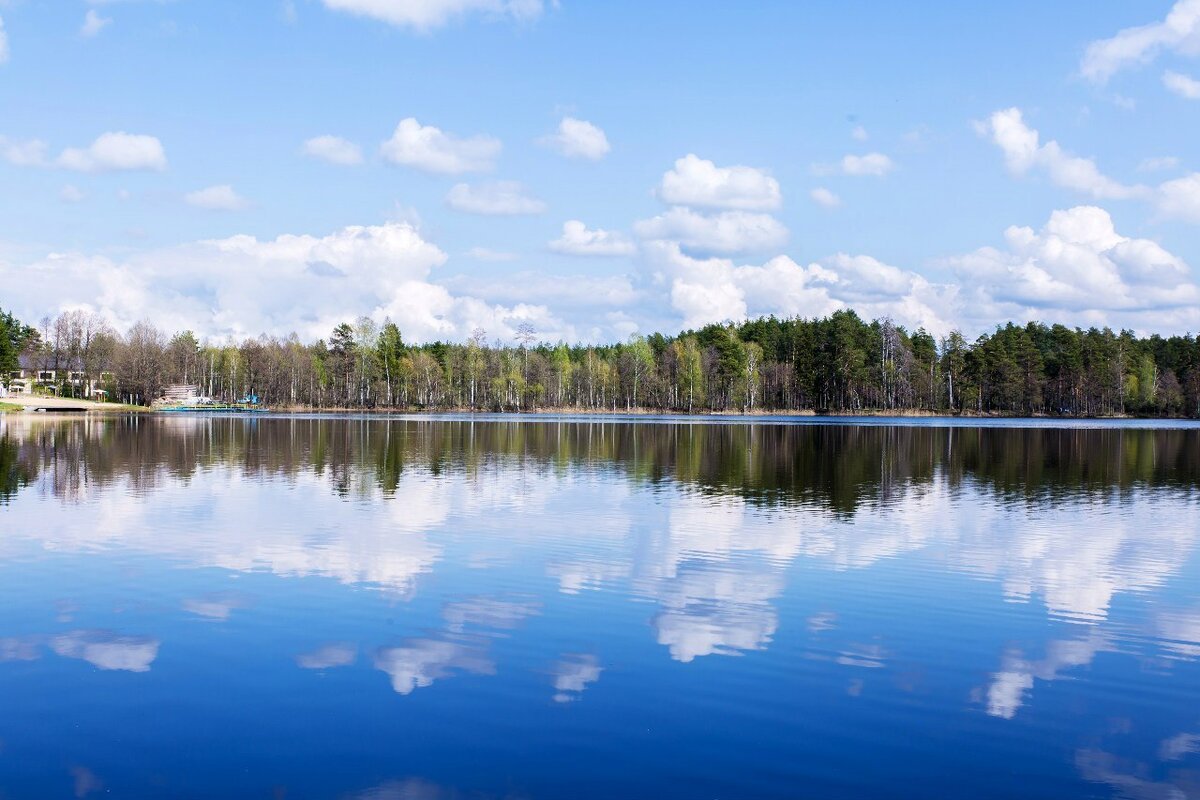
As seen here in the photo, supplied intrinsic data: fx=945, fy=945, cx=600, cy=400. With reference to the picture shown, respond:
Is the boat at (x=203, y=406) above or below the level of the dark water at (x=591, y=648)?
above

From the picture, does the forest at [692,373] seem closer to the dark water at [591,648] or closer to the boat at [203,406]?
the boat at [203,406]

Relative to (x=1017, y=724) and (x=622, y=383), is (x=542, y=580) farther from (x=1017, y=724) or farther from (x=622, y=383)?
(x=622, y=383)

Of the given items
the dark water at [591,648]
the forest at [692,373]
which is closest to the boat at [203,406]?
the forest at [692,373]

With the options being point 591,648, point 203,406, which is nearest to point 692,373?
point 203,406

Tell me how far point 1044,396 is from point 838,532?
17562 cm

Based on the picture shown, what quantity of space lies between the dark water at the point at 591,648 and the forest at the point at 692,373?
144m

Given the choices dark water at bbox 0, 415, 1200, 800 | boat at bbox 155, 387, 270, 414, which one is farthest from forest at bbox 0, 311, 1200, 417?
dark water at bbox 0, 415, 1200, 800

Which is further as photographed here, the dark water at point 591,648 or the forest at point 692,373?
the forest at point 692,373

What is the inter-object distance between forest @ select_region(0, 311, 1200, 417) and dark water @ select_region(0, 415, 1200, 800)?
5675 inches

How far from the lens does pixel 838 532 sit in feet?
90.7

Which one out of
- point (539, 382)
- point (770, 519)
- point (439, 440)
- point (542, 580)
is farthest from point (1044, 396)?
point (542, 580)

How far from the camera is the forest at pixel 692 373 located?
17312 centimetres

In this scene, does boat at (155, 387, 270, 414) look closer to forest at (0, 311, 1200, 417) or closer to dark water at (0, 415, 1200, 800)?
forest at (0, 311, 1200, 417)

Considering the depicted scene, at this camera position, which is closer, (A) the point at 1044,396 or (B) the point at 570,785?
(B) the point at 570,785
